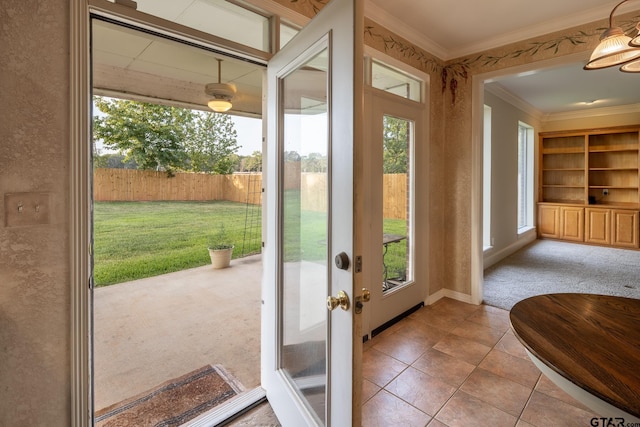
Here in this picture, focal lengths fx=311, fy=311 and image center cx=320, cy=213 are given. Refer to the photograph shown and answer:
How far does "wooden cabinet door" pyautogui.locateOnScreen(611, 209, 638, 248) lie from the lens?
5.81 metres

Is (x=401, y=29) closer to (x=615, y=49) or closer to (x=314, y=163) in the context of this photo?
(x=615, y=49)

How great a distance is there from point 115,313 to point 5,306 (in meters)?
2.70

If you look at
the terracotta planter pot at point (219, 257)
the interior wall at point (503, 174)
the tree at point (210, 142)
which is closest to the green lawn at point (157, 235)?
the terracotta planter pot at point (219, 257)

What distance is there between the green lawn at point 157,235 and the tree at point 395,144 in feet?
13.3

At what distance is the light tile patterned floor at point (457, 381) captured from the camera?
5.79 ft

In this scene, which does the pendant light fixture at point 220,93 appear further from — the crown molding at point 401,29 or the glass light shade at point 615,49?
the glass light shade at point 615,49

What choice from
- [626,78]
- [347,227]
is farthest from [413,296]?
[626,78]

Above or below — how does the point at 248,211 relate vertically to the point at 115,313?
above

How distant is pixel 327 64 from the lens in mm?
1222

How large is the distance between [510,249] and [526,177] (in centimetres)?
211

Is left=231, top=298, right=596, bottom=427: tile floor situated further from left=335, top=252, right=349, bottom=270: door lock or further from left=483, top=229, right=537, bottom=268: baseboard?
left=483, top=229, right=537, bottom=268: baseboard

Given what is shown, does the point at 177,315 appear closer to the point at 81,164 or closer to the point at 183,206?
the point at 81,164

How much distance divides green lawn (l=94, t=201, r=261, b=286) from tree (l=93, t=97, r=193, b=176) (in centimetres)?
91

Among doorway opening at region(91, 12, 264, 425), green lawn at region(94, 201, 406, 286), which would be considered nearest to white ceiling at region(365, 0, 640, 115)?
doorway opening at region(91, 12, 264, 425)
